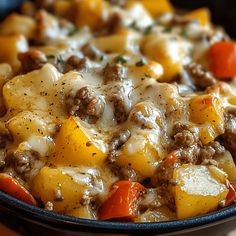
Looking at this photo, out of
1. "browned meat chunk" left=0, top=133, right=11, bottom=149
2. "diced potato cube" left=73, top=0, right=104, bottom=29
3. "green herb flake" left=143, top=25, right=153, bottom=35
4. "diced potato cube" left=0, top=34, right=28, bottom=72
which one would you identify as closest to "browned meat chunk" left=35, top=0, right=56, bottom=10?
"diced potato cube" left=73, top=0, right=104, bottom=29

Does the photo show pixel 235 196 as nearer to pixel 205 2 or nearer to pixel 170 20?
pixel 170 20

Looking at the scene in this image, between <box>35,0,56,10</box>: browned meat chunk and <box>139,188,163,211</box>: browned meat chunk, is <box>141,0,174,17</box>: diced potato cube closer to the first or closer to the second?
<box>35,0,56,10</box>: browned meat chunk

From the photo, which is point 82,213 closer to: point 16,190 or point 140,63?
point 16,190

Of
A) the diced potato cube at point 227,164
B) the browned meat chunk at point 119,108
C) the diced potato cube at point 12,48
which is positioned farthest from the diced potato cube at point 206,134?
the diced potato cube at point 12,48

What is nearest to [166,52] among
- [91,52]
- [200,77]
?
[200,77]

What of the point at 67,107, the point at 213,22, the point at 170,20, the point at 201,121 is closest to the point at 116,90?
the point at 67,107

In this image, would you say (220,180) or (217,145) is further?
(217,145)
